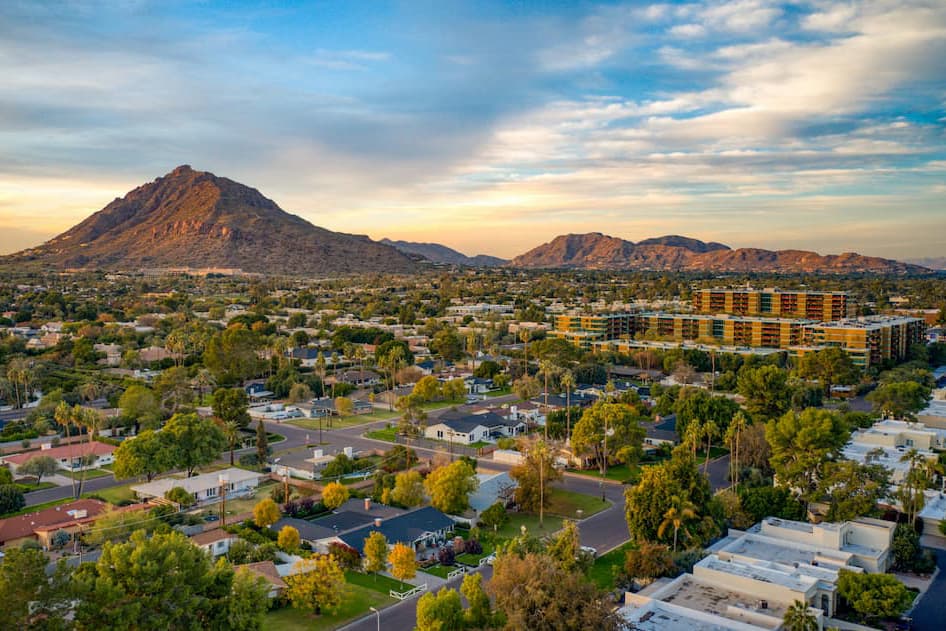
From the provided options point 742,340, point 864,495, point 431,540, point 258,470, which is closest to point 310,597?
point 431,540

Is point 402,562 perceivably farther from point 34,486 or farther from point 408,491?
point 34,486

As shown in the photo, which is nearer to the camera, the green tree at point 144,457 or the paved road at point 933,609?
the paved road at point 933,609

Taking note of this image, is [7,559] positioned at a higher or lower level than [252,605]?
higher

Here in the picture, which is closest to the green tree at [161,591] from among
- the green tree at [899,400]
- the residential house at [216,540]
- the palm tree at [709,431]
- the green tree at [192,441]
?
the residential house at [216,540]

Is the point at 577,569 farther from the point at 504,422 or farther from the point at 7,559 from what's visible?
the point at 504,422

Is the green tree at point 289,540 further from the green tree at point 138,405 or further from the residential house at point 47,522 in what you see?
the green tree at point 138,405

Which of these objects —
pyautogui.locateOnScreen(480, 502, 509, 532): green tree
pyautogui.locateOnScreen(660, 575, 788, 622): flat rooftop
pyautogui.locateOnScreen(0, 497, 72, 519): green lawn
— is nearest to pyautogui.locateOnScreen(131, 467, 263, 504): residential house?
pyautogui.locateOnScreen(0, 497, 72, 519): green lawn

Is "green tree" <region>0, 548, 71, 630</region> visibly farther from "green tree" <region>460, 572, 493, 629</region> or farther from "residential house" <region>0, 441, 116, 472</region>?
"residential house" <region>0, 441, 116, 472</region>
